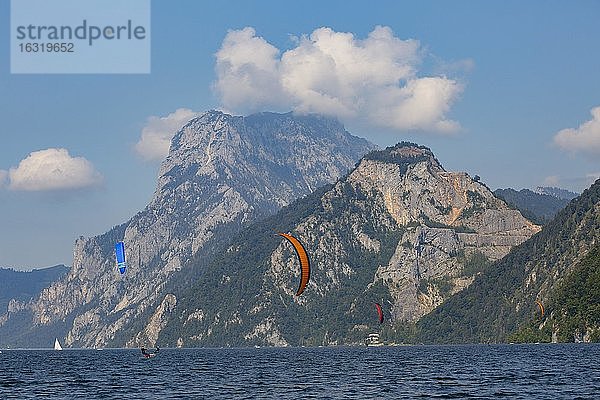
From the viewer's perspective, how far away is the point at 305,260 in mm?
156750

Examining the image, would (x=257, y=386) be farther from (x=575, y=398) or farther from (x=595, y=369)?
(x=595, y=369)

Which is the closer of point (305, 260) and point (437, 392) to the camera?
point (437, 392)

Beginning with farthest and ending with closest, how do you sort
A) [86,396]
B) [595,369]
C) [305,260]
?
[305,260] < [595,369] < [86,396]

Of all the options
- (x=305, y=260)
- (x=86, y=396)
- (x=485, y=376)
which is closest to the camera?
(x=86, y=396)

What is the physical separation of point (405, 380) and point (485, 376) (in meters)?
11.2

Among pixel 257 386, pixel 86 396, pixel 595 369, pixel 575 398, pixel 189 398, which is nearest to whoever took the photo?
pixel 575 398

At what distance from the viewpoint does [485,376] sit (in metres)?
123

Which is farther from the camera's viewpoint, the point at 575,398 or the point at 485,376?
the point at 485,376

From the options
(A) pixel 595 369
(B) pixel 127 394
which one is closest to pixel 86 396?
(B) pixel 127 394

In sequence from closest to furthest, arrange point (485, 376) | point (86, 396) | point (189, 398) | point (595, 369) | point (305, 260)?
point (189, 398) < point (86, 396) < point (485, 376) < point (595, 369) < point (305, 260)

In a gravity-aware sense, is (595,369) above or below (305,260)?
below

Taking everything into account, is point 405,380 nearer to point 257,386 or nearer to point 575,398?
point 257,386

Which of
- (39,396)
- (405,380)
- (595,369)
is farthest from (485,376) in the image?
(39,396)

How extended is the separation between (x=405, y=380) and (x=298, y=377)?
20193mm
